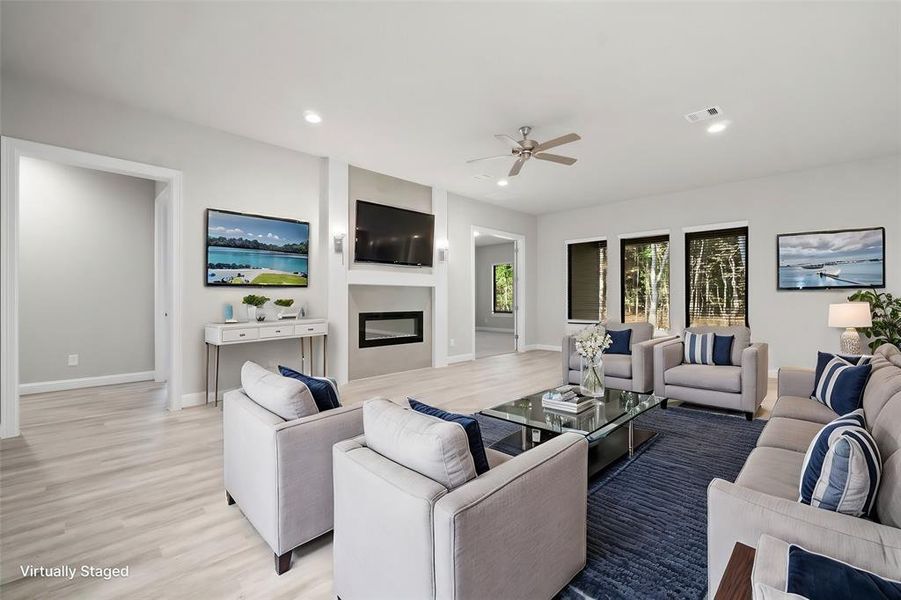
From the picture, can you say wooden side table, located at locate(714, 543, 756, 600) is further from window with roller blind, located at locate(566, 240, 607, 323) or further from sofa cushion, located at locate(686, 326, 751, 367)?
window with roller blind, located at locate(566, 240, 607, 323)

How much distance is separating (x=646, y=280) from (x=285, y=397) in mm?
6871

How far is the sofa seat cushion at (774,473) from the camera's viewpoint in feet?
5.35

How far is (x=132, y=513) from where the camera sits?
7.27 feet

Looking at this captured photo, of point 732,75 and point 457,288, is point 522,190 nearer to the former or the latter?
point 457,288

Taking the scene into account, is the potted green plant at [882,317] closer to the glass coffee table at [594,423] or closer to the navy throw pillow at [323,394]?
the glass coffee table at [594,423]

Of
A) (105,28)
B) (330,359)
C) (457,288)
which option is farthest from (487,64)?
(457,288)

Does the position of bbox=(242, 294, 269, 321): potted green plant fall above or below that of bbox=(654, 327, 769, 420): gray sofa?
above

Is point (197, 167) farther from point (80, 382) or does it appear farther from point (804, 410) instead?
point (804, 410)

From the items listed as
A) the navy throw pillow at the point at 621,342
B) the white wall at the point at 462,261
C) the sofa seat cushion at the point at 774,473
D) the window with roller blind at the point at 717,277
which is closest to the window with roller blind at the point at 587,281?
the window with roller blind at the point at 717,277

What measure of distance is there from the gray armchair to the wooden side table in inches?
21.1

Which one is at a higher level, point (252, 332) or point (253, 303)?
point (253, 303)

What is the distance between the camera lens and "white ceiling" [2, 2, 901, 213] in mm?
2549

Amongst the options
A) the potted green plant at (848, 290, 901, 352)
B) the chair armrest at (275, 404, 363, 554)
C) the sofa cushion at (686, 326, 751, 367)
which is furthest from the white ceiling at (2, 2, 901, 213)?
the chair armrest at (275, 404, 363, 554)

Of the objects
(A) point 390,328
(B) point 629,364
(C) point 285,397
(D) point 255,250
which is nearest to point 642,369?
(B) point 629,364
